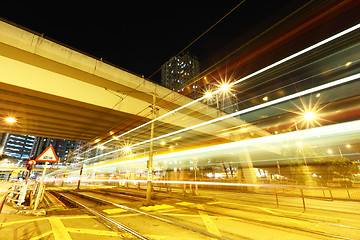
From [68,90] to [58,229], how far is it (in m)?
8.76

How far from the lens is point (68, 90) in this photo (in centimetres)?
1068

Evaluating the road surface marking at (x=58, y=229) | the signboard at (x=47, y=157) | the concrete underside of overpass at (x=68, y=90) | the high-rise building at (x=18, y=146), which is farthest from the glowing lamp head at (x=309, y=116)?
the high-rise building at (x=18, y=146)

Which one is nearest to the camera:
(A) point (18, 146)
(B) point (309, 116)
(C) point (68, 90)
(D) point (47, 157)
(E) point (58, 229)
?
(E) point (58, 229)

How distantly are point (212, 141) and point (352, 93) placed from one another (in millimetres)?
9319

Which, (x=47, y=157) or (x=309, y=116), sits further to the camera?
(x=309, y=116)

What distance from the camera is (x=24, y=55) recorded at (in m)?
8.70

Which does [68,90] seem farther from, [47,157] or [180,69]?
[180,69]

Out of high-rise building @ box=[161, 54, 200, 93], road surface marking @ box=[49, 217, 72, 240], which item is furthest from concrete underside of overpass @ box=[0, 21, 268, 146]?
high-rise building @ box=[161, 54, 200, 93]

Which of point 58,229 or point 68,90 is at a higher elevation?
point 68,90

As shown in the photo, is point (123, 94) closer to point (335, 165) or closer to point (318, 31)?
point (318, 31)

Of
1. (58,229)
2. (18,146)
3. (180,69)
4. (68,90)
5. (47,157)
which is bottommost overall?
(58,229)

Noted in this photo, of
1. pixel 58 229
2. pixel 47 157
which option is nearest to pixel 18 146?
pixel 47 157

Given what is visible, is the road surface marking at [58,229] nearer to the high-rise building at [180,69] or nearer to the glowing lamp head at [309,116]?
the glowing lamp head at [309,116]

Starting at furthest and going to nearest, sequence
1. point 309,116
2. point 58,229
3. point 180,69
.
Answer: point 180,69
point 309,116
point 58,229
